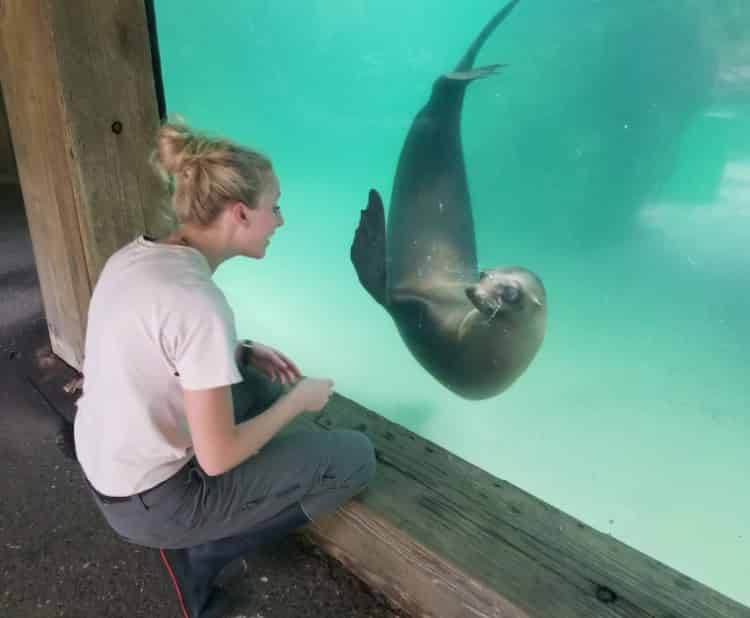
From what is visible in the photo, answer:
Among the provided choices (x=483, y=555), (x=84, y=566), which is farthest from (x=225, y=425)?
(x=84, y=566)

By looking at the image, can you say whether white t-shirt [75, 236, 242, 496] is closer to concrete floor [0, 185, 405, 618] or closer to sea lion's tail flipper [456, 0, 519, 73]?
concrete floor [0, 185, 405, 618]

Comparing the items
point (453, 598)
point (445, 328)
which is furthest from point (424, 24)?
point (453, 598)

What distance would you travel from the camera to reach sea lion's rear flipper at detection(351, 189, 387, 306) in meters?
1.98

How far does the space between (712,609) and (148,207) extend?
191cm

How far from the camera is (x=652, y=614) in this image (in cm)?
118

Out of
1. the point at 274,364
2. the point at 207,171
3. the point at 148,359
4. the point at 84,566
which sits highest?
the point at 207,171

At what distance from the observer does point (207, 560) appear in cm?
137

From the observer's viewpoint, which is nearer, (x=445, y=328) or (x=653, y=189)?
(x=653, y=189)

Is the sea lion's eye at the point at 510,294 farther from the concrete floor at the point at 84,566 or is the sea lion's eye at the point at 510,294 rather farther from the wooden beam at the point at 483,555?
the concrete floor at the point at 84,566

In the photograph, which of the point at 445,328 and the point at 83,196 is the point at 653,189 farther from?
the point at 83,196

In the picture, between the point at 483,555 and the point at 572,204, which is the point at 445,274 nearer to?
the point at 572,204

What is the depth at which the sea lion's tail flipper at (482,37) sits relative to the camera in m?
1.52

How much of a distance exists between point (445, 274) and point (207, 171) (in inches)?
35.9

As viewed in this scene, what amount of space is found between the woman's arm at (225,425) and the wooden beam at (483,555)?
0.36 metres
